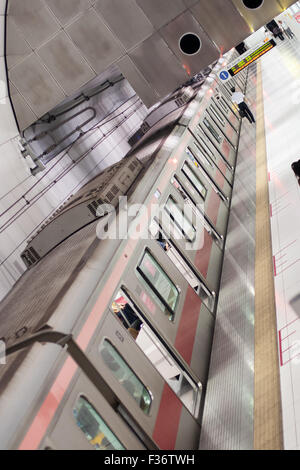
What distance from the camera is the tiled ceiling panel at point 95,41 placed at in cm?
1098

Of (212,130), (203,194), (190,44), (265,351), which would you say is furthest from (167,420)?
(190,44)

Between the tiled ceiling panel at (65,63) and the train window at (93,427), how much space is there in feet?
30.0

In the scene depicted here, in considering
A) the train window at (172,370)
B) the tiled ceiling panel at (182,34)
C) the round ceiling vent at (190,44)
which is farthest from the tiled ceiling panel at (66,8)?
the train window at (172,370)

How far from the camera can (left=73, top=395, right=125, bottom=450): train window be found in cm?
305

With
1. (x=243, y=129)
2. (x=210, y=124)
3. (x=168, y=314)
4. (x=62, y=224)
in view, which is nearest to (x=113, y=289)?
(x=168, y=314)

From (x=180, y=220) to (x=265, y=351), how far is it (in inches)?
80.3

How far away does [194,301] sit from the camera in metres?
5.22

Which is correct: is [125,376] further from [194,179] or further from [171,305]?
[194,179]

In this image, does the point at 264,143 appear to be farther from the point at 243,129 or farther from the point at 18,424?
the point at 18,424

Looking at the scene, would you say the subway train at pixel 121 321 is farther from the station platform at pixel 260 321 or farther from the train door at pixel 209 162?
the train door at pixel 209 162

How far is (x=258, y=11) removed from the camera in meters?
11.2

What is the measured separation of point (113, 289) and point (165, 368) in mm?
1012
